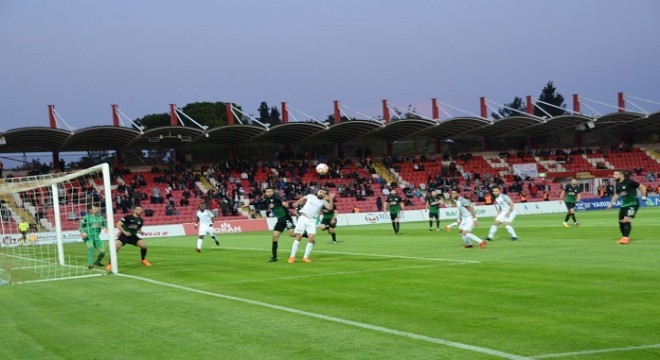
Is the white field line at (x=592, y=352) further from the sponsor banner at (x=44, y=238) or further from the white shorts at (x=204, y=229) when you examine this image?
the sponsor banner at (x=44, y=238)

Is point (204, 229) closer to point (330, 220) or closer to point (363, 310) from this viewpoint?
point (330, 220)

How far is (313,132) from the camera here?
6250 cm

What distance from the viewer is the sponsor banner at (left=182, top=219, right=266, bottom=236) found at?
4819cm

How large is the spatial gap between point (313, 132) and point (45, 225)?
2810 cm

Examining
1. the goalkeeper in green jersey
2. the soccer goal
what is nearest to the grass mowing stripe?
the soccer goal

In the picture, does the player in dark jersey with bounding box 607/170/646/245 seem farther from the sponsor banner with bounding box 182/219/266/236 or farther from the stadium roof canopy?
the stadium roof canopy

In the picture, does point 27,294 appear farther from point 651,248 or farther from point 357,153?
point 357,153

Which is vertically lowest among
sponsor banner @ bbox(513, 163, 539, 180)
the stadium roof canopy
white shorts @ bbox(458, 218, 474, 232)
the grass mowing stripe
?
the grass mowing stripe

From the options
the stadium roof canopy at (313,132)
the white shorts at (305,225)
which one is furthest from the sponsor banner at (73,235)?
the white shorts at (305,225)

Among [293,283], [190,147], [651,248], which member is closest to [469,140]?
[190,147]

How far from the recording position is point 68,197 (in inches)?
1372

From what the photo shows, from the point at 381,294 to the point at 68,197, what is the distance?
25.3 meters

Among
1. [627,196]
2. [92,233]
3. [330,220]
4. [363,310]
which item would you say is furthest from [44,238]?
[363,310]

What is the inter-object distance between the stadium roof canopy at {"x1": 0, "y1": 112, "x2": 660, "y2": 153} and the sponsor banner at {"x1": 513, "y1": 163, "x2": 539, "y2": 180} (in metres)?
3.34
